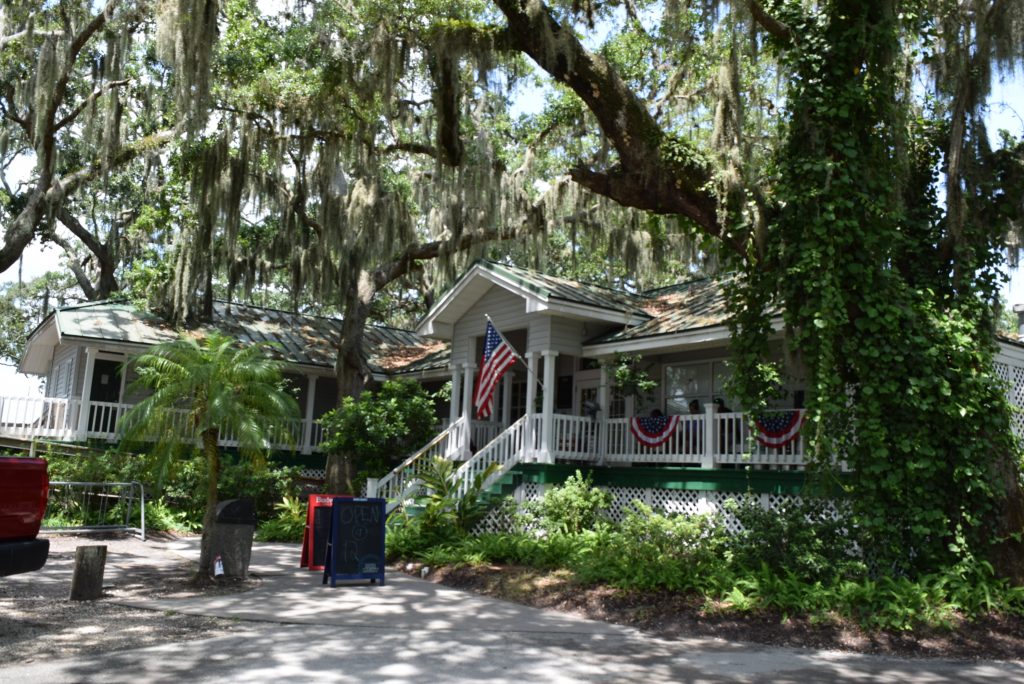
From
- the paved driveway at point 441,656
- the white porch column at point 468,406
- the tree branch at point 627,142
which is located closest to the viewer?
the paved driveway at point 441,656

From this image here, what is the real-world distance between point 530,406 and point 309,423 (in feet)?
28.5

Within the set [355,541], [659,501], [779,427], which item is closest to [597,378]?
[659,501]

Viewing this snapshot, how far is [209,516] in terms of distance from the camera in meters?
10.7

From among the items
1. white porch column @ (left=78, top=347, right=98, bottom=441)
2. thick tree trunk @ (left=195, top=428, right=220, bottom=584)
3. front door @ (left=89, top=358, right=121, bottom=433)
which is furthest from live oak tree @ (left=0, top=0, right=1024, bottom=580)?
front door @ (left=89, top=358, right=121, bottom=433)

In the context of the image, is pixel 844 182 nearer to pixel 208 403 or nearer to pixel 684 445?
pixel 684 445

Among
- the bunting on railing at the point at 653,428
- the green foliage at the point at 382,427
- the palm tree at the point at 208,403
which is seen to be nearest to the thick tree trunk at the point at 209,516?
the palm tree at the point at 208,403

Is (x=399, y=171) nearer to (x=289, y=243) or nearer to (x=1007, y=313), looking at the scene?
(x=289, y=243)

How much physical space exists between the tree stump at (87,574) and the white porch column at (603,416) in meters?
9.16

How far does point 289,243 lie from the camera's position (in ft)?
72.3

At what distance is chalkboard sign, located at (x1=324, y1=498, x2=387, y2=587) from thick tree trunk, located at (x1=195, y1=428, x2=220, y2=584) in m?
1.45

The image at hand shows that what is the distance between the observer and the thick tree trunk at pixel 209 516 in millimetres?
10562

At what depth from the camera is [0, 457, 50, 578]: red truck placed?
6832mm

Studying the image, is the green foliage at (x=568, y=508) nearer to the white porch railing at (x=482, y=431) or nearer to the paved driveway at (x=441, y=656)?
the white porch railing at (x=482, y=431)

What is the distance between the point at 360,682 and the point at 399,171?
21732 mm
